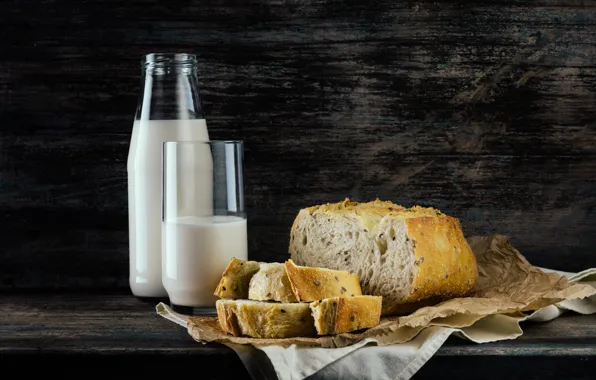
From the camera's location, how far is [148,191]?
1.48m

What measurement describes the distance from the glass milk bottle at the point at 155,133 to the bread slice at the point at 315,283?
357 millimetres

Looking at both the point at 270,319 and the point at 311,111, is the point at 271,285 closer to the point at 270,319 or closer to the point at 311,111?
the point at 270,319

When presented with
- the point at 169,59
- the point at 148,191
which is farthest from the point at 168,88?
the point at 148,191

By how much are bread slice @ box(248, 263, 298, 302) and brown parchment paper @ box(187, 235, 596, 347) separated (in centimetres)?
8

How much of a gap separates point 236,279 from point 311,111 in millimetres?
492

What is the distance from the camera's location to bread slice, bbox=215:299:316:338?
1.17 m

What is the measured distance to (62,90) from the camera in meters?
1.65

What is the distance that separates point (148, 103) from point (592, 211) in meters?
0.93

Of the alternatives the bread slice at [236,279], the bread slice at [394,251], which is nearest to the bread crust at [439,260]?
the bread slice at [394,251]

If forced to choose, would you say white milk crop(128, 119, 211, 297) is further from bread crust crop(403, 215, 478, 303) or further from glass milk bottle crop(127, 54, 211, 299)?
bread crust crop(403, 215, 478, 303)

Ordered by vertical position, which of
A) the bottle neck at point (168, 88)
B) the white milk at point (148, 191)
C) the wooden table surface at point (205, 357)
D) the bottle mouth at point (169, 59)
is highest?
the bottle mouth at point (169, 59)

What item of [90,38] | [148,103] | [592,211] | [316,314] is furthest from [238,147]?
[592,211]

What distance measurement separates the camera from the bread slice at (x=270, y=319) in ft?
3.84

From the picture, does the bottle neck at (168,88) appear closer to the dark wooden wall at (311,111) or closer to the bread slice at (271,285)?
the dark wooden wall at (311,111)
